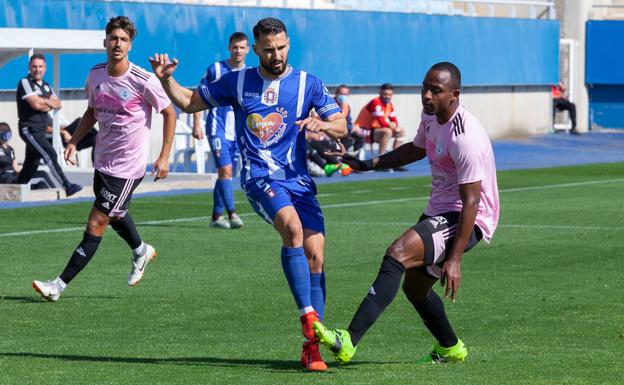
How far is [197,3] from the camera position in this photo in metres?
32.9

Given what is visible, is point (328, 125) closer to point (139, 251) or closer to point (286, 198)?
point (286, 198)

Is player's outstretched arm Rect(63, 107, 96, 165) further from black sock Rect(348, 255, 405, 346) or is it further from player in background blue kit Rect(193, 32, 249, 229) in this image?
player in background blue kit Rect(193, 32, 249, 229)

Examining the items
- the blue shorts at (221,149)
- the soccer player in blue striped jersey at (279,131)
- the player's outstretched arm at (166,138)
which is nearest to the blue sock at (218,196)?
the blue shorts at (221,149)

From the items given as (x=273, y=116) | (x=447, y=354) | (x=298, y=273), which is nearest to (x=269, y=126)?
(x=273, y=116)

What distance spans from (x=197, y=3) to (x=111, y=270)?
20.1 meters

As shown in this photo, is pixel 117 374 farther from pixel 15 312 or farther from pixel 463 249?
pixel 15 312

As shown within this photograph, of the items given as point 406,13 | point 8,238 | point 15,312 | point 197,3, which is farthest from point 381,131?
point 15,312

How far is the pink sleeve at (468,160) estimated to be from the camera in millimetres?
7977

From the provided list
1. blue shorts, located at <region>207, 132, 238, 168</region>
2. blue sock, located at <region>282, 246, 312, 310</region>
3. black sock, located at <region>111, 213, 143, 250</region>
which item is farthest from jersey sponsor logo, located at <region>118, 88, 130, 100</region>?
blue shorts, located at <region>207, 132, 238, 168</region>

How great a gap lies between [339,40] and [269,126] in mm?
27995

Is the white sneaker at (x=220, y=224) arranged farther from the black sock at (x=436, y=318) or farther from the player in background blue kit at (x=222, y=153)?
the black sock at (x=436, y=318)

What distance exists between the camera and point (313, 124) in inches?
338

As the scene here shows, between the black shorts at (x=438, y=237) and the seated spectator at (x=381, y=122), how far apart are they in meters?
22.4

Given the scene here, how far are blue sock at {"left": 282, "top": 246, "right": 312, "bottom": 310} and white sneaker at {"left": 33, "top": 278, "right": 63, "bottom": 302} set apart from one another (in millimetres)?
3208
